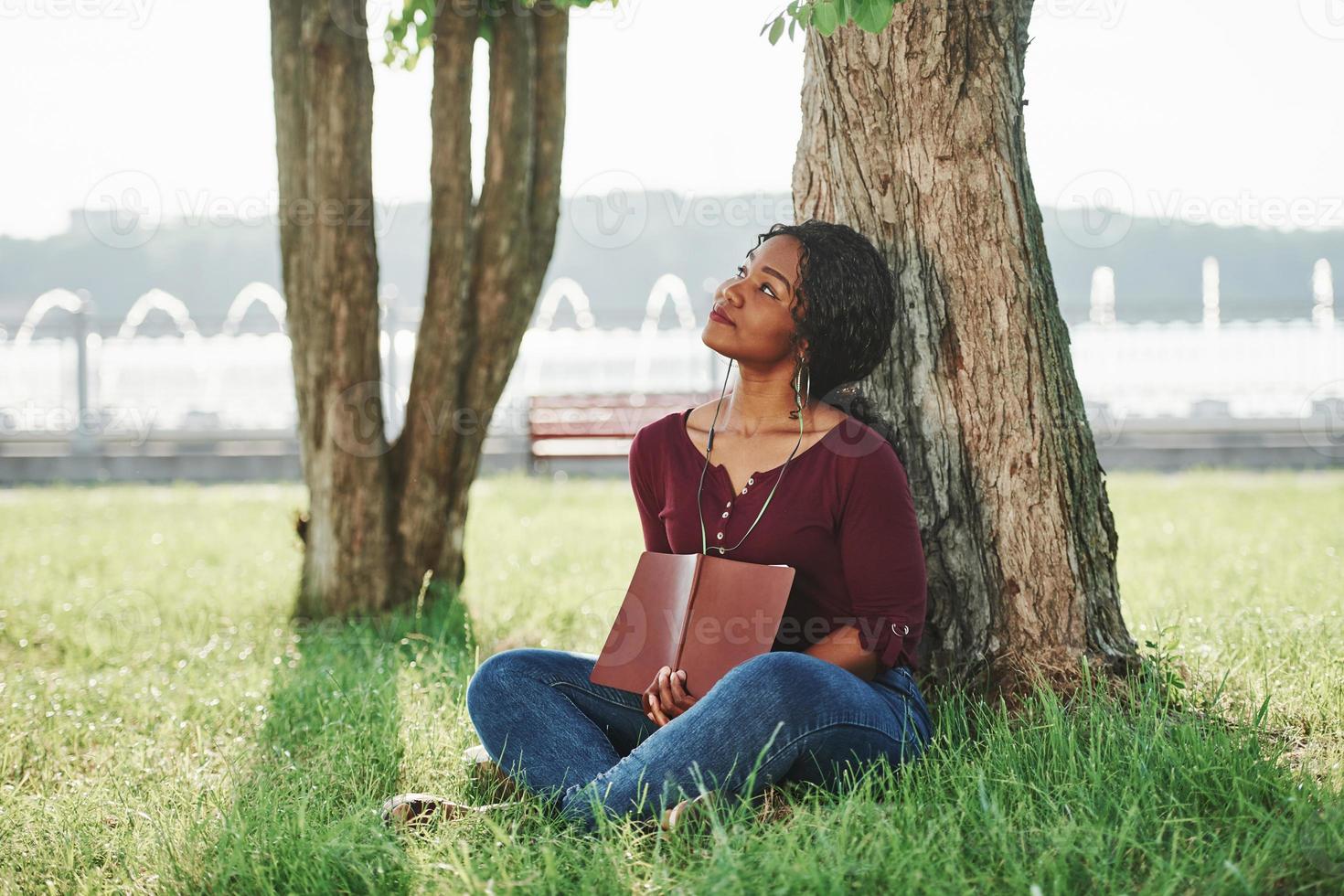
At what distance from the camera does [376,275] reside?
4820 millimetres

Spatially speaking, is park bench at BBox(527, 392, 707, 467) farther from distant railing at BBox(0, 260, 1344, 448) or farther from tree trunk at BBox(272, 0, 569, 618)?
tree trunk at BBox(272, 0, 569, 618)

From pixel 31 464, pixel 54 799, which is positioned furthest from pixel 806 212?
pixel 31 464

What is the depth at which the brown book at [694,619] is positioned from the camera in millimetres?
2518

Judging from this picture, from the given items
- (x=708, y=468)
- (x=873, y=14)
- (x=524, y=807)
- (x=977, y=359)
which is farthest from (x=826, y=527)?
(x=873, y=14)

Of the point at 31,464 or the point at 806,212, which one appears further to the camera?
the point at 31,464

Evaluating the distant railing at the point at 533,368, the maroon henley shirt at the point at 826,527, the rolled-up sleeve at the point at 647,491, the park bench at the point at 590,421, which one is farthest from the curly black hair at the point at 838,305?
the distant railing at the point at 533,368

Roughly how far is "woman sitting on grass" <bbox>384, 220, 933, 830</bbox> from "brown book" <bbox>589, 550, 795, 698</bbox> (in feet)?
0.21

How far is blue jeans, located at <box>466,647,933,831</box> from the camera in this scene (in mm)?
2344

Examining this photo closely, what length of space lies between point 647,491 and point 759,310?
571mm

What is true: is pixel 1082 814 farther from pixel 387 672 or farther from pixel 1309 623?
pixel 387 672

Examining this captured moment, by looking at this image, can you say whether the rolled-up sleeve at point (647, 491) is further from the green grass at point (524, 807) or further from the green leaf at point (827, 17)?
the green leaf at point (827, 17)

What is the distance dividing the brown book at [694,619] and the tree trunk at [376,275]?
7.84 feet

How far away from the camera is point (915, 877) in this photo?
6.59 feet

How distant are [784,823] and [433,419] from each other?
2917 millimetres
